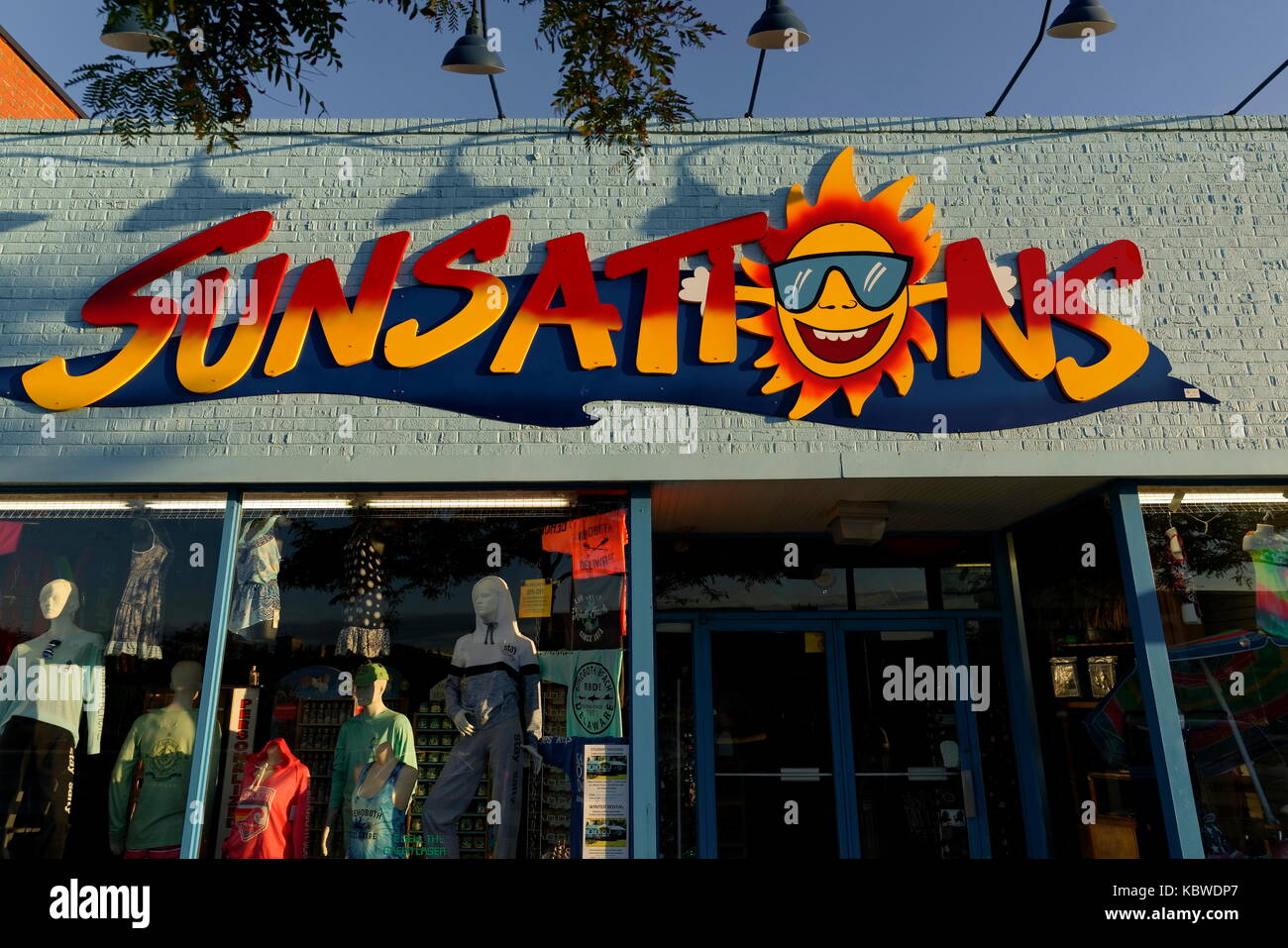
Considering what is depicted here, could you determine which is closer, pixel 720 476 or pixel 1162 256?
pixel 720 476

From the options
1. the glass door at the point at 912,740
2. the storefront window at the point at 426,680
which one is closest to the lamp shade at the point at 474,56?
the storefront window at the point at 426,680

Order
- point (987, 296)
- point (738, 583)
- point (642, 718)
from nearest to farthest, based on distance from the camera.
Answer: point (642, 718) < point (987, 296) < point (738, 583)

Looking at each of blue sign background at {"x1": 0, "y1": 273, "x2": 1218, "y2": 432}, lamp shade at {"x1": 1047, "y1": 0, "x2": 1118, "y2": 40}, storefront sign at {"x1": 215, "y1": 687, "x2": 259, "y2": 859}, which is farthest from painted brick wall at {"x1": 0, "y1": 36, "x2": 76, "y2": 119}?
lamp shade at {"x1": 1047, "y1": 0, "x2": 1118, "y2": 40}

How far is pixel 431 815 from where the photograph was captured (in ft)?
20.4

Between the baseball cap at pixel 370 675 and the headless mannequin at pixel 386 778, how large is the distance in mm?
390

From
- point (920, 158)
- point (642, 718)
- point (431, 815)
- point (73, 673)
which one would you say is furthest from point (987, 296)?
point (73, 673)

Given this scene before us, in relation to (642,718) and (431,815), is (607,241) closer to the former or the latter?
(642,718)

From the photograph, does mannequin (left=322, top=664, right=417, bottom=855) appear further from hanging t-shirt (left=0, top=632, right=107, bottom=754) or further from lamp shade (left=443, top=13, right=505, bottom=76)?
lamp shade (left=443, top=13, right=505, bottom=76)

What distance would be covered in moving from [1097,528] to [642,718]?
331 centimetres

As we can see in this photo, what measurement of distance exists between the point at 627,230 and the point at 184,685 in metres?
4.00

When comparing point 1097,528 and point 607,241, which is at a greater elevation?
point 607,241

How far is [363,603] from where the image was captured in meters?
6.48
